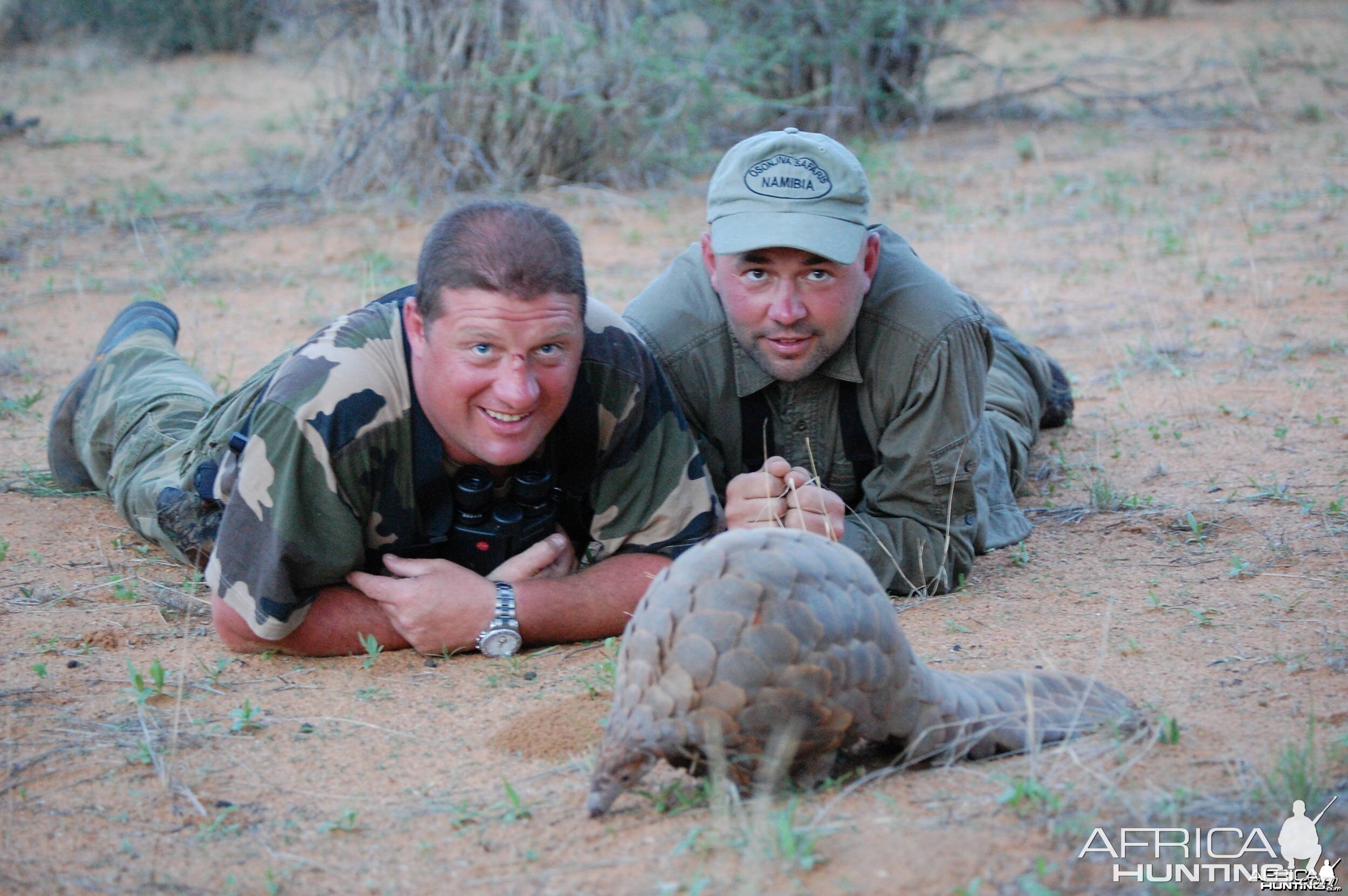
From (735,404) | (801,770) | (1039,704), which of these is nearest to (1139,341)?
(735,404)

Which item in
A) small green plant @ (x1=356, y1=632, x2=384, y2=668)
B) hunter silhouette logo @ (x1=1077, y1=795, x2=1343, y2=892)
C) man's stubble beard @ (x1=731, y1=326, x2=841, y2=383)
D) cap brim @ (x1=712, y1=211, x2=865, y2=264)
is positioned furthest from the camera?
man's stubble beard @ (x1=731, y1=326, x2=841, y2=383)

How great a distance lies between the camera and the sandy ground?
233 cm

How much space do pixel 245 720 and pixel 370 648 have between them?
437 mm

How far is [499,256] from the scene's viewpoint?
3045mm

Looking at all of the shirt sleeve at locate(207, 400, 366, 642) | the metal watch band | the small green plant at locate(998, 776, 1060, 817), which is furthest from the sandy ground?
the shirt sleeve at locate(207, 400, 366, 642)

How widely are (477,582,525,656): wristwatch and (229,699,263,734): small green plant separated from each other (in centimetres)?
60

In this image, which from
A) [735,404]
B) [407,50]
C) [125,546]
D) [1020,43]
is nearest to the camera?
[735,404]

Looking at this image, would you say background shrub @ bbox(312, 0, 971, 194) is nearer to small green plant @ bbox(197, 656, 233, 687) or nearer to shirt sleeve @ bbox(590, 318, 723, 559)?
shirt sleeve @ bbox(590, 318, 723, 559)

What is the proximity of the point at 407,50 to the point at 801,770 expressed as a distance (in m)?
7.73

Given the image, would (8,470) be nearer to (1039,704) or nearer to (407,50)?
(1039,704)

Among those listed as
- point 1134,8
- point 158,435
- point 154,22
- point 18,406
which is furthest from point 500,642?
point 154,22

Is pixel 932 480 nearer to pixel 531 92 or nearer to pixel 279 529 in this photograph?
pixel 279 529

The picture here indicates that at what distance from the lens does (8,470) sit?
5.04 meters

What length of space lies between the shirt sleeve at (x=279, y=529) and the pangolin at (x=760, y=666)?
41.9 inches
